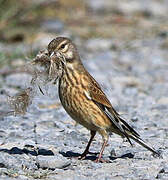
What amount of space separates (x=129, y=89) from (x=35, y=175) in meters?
5.82

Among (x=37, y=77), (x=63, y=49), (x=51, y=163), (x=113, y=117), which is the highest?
(x=63, y=49)

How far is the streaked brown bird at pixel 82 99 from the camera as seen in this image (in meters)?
6.99

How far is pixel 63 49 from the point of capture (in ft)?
23.4

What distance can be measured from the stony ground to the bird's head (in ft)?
1.41

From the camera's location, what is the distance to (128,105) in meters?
10.5

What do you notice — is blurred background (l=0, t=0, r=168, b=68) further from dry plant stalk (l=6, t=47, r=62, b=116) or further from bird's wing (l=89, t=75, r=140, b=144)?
bird's wing (l=89, t=75, r=140, b=144)

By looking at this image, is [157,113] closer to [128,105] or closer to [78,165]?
[128,105]

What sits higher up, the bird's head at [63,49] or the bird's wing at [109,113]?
the bird's head at [63,49]

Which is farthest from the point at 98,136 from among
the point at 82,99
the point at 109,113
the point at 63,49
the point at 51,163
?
the point at 51,163

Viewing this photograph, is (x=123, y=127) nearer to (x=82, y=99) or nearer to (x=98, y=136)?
(x=82, y=99)

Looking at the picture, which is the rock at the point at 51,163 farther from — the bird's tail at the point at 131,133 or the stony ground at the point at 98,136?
the bird's tail at the point at 131,133

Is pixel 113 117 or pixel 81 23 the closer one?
pixel 113 117

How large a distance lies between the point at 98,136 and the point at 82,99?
1565 millimetres

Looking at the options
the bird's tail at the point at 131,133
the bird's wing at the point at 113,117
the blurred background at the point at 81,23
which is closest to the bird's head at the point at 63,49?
the bird's wing at the point at 113,117
